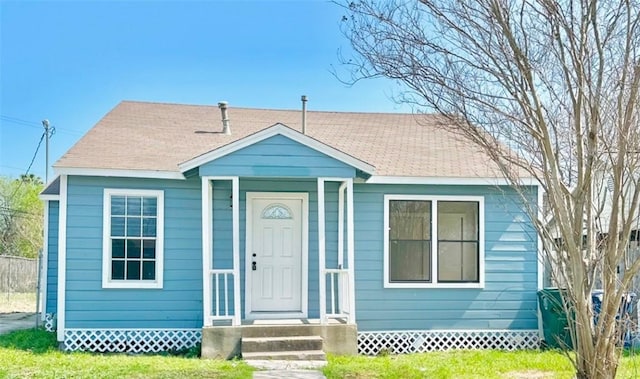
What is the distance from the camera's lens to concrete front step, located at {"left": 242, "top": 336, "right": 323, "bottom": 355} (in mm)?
8109

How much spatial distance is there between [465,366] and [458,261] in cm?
222

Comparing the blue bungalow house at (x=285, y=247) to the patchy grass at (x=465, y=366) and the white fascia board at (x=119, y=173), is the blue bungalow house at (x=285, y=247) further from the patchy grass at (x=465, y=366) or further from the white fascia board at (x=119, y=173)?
the patchy grass at (x=465, y=366)

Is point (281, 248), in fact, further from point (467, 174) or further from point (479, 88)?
point (479, 88)

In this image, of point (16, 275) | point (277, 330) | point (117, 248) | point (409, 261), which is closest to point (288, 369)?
point (277, 330)

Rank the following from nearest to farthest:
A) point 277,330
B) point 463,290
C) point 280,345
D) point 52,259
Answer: point 280,345, point 277,330, point 463,290, point 52,259

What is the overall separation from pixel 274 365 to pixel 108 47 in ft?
38.9

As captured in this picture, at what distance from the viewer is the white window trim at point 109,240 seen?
884cm

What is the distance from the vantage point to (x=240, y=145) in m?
8.56

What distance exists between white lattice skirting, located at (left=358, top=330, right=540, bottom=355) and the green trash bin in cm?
29

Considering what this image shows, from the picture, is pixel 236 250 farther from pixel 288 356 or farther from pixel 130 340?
pixel 130 340

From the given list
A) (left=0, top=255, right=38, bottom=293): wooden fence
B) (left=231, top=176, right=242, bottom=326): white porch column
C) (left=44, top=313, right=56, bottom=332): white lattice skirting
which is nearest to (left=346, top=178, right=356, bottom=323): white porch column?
(left=231, top=176, right=242, bottom=326): white porch column

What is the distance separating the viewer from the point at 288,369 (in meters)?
7.39

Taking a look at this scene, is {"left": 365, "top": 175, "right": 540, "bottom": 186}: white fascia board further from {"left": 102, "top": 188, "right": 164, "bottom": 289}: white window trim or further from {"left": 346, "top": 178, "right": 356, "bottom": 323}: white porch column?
{"left": 102, "top": 188, "right": 164, "bottom": 289}: white window trim

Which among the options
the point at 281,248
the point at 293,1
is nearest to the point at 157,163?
the point at 281,248
